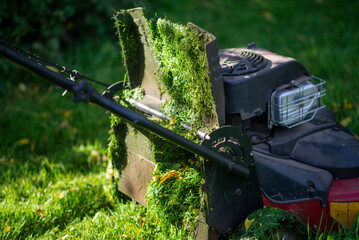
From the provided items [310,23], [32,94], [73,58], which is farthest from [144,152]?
[310,23]

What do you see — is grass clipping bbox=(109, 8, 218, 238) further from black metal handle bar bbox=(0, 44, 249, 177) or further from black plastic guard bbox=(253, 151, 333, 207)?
black plastic guard bbox=(253, 151, 333, 207)

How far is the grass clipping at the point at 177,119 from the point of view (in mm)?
1987

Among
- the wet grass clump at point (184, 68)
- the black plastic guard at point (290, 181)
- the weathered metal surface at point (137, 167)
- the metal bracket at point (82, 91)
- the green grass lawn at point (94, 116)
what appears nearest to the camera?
the metal bracket at point (82, 91)

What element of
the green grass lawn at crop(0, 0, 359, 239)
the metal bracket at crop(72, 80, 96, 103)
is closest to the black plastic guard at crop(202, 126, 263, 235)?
the green grass lawn at crop(0, 0, 359, 239)

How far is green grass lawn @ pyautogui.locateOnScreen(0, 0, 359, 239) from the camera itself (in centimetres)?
248

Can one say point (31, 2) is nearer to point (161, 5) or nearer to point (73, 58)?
point (73, 58)

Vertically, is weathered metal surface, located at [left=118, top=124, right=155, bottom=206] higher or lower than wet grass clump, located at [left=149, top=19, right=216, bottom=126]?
lower

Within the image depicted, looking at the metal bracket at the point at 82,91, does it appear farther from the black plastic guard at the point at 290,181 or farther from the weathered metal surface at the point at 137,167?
the black plastic guard at the point at 290,181

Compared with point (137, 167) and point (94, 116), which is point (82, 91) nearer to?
point (137, 167)

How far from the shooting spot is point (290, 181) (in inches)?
85.1

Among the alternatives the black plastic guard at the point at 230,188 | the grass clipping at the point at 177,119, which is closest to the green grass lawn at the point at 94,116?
the grass clipping at the point at 177,119

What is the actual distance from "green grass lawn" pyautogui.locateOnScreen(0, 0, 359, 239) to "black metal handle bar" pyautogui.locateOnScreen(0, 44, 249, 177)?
492 millimetres

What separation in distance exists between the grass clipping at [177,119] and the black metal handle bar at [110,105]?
162 millimetres

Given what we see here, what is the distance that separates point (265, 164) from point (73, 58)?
3.24 metres
